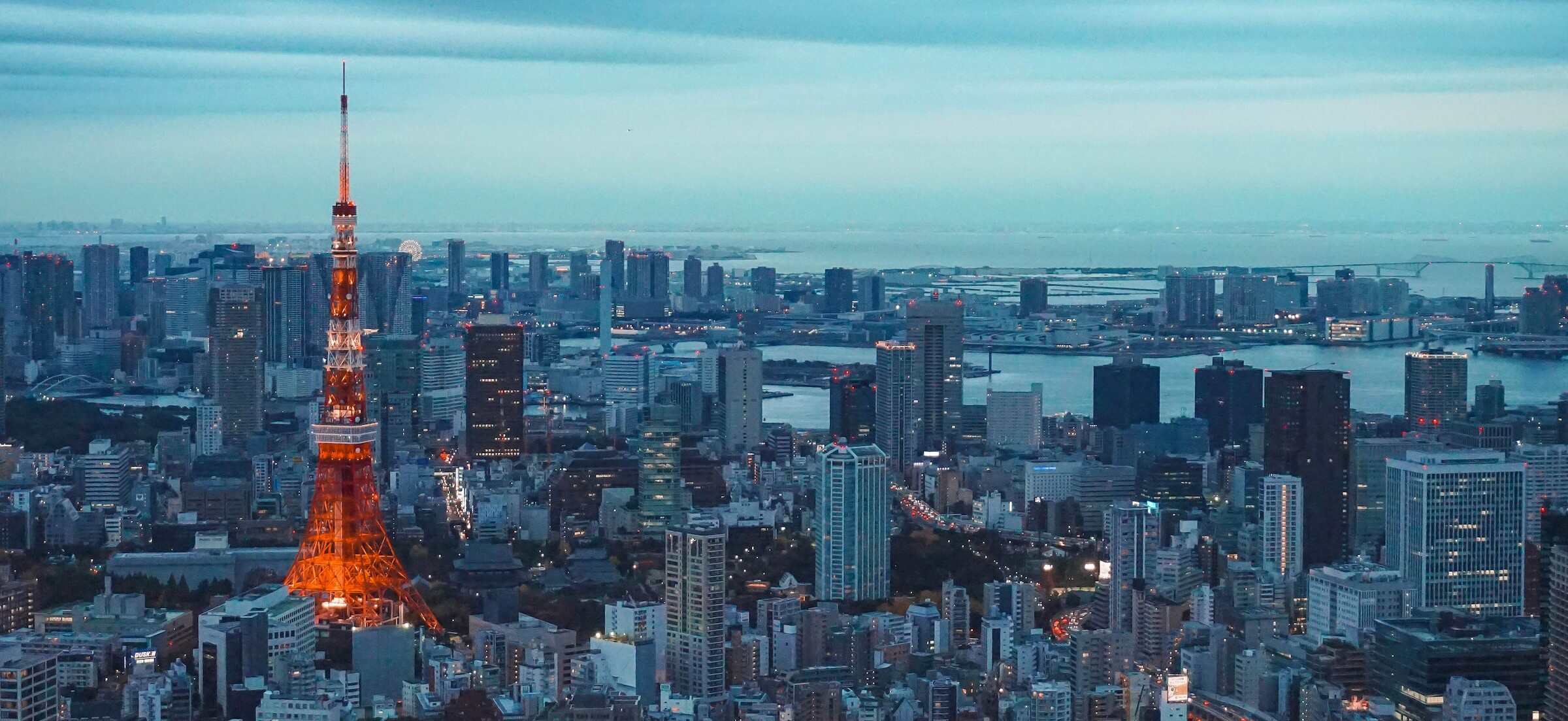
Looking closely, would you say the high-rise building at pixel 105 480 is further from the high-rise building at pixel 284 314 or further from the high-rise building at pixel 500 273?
the high-rise building at pixel 500 273

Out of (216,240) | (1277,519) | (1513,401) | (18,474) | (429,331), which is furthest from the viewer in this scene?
(216,240)

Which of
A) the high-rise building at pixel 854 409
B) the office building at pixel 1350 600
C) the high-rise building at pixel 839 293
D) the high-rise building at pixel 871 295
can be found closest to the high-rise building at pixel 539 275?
the high-rise building at pixel 839 293

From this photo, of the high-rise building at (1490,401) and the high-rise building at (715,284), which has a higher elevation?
the high-rise building at (715,284)

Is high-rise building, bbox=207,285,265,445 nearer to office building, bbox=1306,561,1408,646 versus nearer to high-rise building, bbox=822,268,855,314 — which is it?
office building, bbox=1306,561,1408,646

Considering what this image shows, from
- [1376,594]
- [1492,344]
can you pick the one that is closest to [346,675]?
[1376,594]

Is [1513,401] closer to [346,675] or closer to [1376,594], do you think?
[1376,594]

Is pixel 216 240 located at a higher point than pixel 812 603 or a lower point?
higher

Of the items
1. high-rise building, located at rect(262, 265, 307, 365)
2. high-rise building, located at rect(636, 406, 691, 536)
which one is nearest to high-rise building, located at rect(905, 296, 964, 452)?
high-rise building, located at rect(636, 406, 691, 536)
